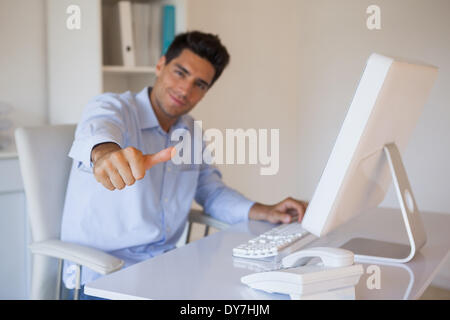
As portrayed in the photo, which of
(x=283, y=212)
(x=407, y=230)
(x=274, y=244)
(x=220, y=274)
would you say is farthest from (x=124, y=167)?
(x=283, y=212)

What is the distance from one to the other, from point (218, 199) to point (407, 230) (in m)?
0.75

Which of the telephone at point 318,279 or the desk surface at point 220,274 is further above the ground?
the telephone at point 318,279

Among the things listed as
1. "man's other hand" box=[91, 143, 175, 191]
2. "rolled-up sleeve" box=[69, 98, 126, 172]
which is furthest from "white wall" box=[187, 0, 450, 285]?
"man's other hand" box=[91, 143, 175, 191]

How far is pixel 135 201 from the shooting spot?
1582 millimetres

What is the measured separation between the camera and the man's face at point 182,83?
1757mm

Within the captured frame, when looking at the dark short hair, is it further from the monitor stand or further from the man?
the monitor stand

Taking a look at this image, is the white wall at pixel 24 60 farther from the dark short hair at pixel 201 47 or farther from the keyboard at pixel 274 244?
the keyboard at pixel 274 244

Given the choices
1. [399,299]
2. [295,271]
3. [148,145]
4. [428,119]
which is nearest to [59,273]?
[148,145]

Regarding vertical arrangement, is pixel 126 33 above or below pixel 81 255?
above

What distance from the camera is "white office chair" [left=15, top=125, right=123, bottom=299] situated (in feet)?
4.86

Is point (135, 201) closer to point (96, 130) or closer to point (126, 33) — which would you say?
point (96, 130)

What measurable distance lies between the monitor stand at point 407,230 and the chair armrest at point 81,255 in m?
0.57

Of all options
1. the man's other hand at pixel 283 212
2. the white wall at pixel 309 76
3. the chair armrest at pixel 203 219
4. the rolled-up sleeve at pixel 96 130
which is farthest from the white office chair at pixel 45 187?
the white wall at pixel 309 76
